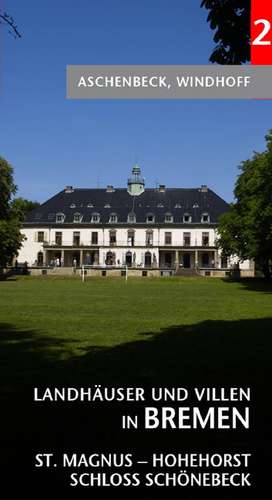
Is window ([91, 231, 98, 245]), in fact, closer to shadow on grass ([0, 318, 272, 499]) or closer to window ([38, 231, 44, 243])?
window ([38, 231, 44, 243])

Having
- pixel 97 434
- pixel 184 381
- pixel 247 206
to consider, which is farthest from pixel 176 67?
pixel 247 206

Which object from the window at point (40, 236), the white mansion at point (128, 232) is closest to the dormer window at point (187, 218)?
the white mansion at point (128, 232)

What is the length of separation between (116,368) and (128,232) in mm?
79818

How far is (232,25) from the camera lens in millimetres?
7945

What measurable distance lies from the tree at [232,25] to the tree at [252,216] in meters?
33.3

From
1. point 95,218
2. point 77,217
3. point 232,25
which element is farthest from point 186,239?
point 232,25

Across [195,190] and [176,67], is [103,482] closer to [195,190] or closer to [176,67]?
[176,67]

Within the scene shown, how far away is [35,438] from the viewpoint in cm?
552

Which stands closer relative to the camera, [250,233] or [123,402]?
[123,402]

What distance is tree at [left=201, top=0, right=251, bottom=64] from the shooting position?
7855mm

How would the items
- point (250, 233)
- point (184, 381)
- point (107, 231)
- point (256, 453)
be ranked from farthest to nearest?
point (107, 231) → point (250, 233) → point (184, 381) → point (256, 453)

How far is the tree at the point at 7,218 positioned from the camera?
61338 millimetres

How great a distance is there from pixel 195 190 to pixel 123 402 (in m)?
86.3

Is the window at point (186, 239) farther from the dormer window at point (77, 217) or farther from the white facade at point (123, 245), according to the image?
the dormer window at point (77, 217)
